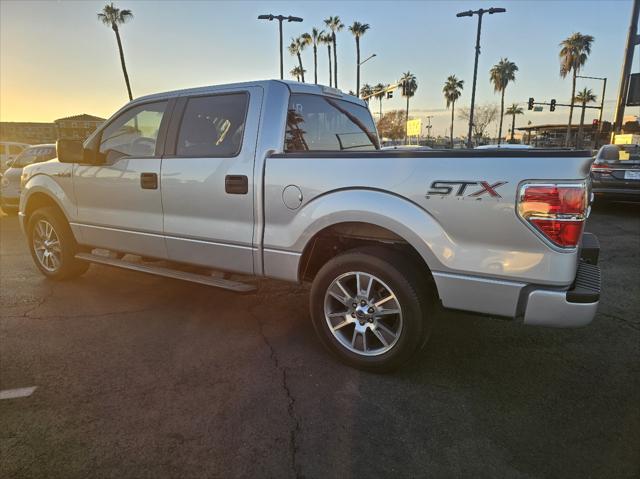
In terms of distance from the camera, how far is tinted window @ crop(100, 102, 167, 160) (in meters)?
3.92

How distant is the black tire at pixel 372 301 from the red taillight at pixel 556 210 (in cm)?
81

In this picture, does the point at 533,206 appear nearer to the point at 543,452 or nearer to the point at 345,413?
the point at 543,452

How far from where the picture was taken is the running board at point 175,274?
3420 millimetres

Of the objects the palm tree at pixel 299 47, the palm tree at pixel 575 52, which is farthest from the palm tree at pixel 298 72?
the palm tree at pixel 575 52

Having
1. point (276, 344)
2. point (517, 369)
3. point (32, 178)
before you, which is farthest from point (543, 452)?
point (32, 178)

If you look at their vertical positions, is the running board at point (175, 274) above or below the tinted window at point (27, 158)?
below

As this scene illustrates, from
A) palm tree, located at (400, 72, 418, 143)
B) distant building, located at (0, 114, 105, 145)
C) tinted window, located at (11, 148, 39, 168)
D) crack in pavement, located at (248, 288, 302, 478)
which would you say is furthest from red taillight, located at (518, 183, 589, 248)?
distant building, located at (0, 114, 105, 145)

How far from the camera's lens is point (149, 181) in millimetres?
3789

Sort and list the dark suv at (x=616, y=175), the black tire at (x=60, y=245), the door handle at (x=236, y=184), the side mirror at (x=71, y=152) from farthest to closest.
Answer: the dark suv at (x=616, y=175), the black tire at (x=60, y=245), the side mirror at (x=71, y=152), the door handle at (x=236, y=184)

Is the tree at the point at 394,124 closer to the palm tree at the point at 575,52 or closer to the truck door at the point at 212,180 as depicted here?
the palm tree at the point at 575,52

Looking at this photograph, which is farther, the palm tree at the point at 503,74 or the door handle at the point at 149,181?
the palm tree at the point at 503,74

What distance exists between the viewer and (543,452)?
2229 millimetres

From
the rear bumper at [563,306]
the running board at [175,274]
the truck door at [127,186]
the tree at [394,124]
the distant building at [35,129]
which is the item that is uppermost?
the tree at [394,124]

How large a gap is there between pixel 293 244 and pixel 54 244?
332 cm
